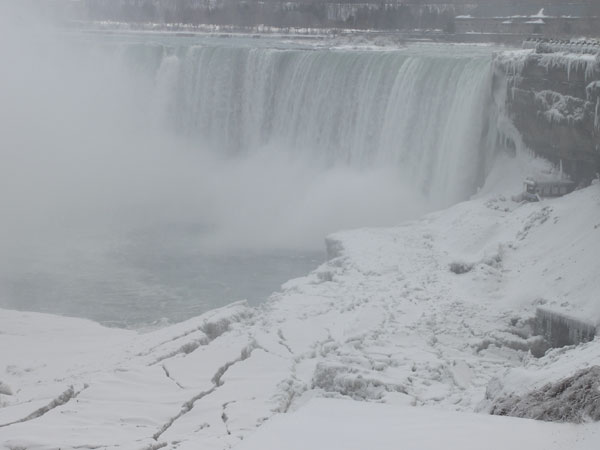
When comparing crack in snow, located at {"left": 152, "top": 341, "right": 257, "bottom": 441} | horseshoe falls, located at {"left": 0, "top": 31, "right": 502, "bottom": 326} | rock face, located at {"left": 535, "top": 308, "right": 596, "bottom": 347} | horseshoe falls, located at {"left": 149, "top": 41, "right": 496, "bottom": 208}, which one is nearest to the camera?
crack in snow, located at {"left": 152, "top": 341, "right": 257, "bottom": 441}

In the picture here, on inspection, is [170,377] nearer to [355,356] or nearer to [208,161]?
[355,356]

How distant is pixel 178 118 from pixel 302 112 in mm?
5432

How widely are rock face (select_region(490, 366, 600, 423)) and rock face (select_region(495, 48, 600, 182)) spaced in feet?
33.0

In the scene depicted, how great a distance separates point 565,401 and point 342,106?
18830mm

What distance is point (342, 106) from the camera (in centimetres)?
2472

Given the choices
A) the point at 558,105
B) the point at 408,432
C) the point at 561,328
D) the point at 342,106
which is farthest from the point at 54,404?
the point at 342,106

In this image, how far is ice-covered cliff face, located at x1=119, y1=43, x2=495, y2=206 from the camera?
2089cm

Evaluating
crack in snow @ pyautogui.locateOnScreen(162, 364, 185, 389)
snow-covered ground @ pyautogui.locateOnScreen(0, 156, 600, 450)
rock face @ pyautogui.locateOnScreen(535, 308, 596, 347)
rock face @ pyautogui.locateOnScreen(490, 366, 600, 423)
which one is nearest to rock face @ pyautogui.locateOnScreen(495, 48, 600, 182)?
snow-covered ground @ pyautogui.locateOnScreen(0, 156, 600, 450)

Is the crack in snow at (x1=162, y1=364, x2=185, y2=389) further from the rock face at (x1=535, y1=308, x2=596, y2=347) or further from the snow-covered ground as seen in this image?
the rock face at (x1=535, y1=308, x2=596, y2=347)

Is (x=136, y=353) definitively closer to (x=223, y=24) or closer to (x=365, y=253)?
(x=365, y=253)

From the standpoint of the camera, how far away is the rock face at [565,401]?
6121 mm

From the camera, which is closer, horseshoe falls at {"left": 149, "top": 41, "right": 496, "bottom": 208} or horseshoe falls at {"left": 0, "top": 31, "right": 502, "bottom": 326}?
horseshoe falls at {"left": 0, "top": 31, "right": 502, "bottom": 326}

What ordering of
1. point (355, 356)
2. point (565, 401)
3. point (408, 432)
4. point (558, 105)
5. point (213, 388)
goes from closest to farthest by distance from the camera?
point (408, 432)
point (565, 401)
point (213, 388)
point (355, 356)
point (558, 105)

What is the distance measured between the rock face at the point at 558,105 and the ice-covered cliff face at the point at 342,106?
1.32m
